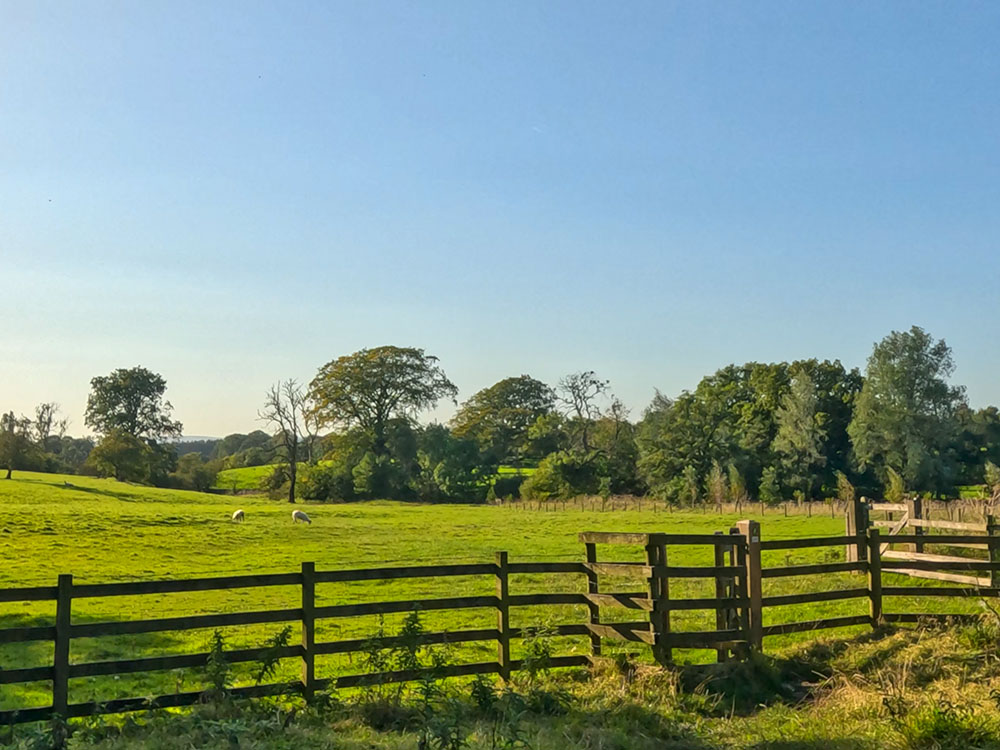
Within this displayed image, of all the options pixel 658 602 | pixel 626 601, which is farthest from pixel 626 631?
pixel 658 602

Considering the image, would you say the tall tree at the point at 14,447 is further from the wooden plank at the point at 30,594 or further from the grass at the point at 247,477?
the wooden plank at the point at 30,594

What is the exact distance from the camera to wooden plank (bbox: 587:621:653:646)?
398 inches

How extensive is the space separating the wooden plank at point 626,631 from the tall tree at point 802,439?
6434 cm

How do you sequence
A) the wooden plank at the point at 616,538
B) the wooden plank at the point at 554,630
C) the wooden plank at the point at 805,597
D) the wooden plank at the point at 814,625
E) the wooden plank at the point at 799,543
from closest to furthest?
the wooden plank at the point at 554,630 → the wooden plank at the point at 616,538 → the wooden plank at the point at 799,543 → the wooden plank at the point at 805,597 → the wooden plank at the point at 814,625

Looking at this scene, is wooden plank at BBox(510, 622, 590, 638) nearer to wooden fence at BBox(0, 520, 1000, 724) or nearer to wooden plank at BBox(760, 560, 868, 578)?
wooden fence at BBox(0, 520, 1000, 724)

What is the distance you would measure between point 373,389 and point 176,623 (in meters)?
75.3

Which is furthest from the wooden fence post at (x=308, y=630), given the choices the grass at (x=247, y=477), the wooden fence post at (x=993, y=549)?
the grass at (x=247, y=477)

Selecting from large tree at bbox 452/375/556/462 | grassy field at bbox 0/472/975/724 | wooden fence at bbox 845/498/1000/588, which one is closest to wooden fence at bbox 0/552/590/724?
grassy field at bbox 0/472/975/724

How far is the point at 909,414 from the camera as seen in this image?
6794 cm

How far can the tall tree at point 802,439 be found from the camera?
7094 cm

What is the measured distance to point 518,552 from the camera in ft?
96.4

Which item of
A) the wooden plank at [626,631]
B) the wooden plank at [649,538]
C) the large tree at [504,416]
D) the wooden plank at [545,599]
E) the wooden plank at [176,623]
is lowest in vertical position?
the wooden plank at [626,631]

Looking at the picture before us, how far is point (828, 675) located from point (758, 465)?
2628 inches

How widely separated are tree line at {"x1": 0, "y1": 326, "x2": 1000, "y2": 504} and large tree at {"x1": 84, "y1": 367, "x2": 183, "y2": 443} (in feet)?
24.9
